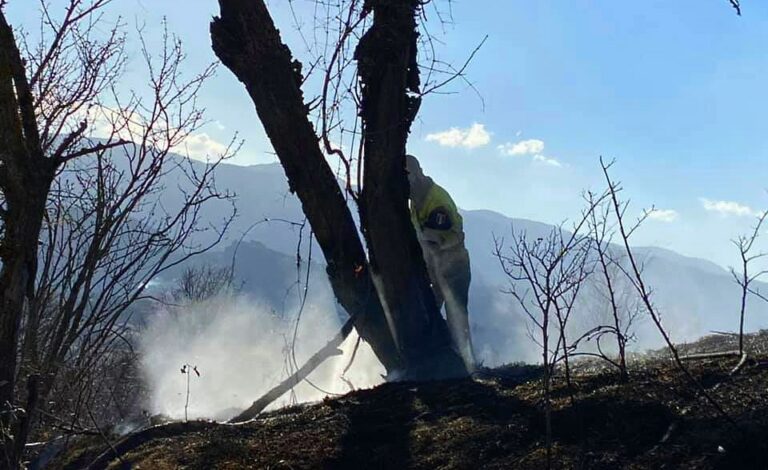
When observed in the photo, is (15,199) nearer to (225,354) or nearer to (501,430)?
(501,430)

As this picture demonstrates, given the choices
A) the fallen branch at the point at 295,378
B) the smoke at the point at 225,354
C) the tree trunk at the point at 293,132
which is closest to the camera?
the tree trunk at the point at 293,132

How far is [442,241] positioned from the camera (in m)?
5.95

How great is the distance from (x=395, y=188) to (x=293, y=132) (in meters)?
0.75

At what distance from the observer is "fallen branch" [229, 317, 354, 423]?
5322 mm

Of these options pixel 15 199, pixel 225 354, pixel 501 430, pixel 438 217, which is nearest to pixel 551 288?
pixel 501 430

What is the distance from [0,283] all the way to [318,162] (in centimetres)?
235

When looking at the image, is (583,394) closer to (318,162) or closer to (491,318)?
(318,162)

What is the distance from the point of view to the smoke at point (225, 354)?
8.71 m

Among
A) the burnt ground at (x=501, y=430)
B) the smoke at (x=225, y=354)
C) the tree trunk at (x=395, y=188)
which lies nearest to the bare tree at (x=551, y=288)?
the burnt ground at (x=501, y=430)

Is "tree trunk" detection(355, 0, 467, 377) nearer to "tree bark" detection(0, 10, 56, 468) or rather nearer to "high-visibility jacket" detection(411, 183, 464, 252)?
"high-visibility jacket" detection(411, 183, 464, 252)

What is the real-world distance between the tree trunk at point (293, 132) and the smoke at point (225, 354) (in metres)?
1.11

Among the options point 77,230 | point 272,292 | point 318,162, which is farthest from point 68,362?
point 272,292

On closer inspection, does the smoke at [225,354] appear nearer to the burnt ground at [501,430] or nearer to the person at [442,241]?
the person at [442,241]

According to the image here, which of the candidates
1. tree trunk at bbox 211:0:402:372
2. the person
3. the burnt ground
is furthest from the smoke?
the burnt ground
